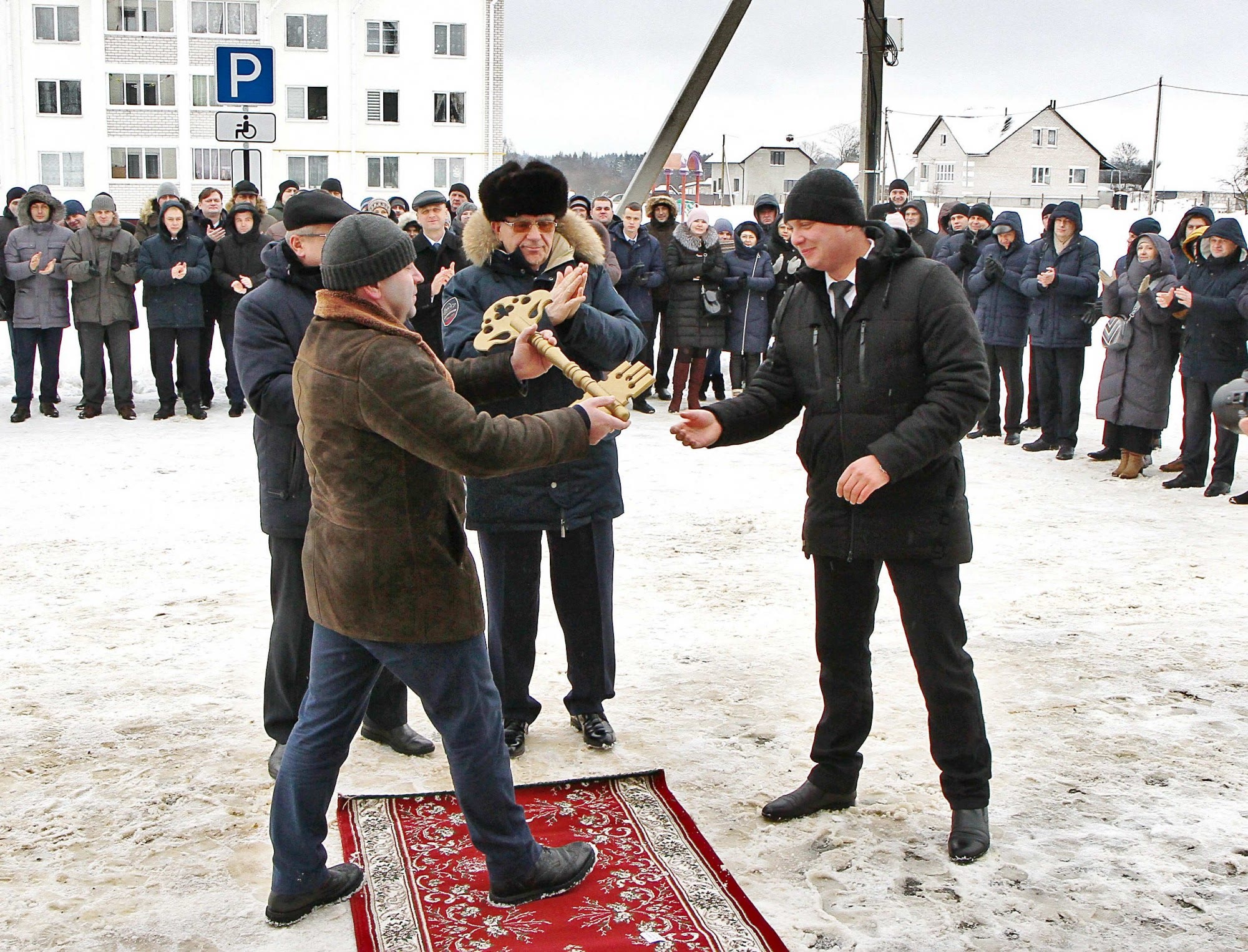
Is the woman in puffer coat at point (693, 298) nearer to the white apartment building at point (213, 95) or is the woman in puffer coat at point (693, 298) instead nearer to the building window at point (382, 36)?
the white apartment building at point (213, 95)

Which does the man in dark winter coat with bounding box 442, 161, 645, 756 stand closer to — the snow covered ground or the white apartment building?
the snow covered ground

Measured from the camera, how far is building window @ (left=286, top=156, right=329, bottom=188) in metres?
40.6

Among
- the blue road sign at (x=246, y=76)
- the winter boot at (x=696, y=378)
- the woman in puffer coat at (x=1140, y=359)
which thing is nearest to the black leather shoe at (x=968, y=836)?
the woman in puffer coat at (x=1140, y=359)

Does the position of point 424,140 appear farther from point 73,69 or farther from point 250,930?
point 250,930

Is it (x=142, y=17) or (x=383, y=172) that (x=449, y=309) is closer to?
(x=383, y=172)

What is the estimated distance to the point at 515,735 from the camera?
4.58 meters

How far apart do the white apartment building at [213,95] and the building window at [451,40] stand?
39 millimetres

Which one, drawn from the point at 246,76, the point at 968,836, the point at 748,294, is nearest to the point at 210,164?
the point at 246,76

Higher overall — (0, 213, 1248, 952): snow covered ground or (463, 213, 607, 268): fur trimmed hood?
(463, 213, 607, 268): fur trimmed hood

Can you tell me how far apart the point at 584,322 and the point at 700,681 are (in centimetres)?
178

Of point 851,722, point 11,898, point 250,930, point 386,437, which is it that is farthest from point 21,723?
point 851,722

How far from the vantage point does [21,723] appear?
4762mm

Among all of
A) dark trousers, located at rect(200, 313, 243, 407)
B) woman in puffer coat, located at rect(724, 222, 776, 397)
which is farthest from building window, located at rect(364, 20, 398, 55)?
woman in puffer coat, located at rect(724, 222, 776, 397)

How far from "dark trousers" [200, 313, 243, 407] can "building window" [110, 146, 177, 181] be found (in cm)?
3107
